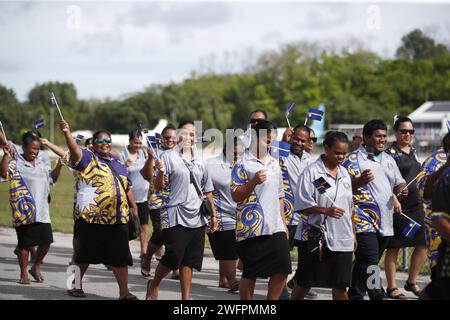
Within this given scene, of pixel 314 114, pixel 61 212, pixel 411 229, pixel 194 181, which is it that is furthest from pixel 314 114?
pixel 61 212

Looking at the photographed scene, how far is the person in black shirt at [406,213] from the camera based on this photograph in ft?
29.3

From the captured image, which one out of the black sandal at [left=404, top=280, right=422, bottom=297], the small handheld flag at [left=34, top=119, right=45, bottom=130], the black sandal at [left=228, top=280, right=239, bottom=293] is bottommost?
the black sandal at [left=228, top=280, right=239, bottom=293]

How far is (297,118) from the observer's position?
72062mm

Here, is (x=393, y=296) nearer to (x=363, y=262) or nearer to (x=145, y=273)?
(x=363, y=262)

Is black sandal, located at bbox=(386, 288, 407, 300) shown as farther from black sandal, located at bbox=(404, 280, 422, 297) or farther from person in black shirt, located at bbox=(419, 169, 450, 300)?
person in black shirt, located at bbox=(419, 169, 450, 300)

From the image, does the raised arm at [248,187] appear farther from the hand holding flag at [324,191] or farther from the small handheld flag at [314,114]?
the small handheld flag at [314,114]

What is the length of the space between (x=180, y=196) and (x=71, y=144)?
1.22 meters

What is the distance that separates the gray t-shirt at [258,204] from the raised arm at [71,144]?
5.81ft

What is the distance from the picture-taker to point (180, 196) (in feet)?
26.0

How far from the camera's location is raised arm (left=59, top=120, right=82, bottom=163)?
7680 mm

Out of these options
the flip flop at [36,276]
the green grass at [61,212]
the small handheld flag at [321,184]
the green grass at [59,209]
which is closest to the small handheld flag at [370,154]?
the small handheld flag at [321,184]

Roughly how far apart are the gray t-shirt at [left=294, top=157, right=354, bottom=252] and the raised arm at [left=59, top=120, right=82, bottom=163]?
7.77 ft

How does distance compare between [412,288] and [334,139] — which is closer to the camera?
[334,139]

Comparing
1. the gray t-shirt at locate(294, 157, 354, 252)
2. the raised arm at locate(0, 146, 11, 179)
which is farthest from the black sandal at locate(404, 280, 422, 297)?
the raised arm at locate(0, 146, 11, 179)
